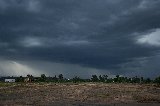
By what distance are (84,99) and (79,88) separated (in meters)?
11.2

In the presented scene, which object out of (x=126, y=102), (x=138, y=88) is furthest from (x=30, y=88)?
(x=126, y=102)

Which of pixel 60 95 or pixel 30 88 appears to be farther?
pixel 30 88

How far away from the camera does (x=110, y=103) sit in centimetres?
4344

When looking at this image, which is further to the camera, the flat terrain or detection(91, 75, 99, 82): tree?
detection(91, 75, 99, 82): tree

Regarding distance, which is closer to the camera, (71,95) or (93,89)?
(71,95)

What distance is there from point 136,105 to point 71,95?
44.5ft

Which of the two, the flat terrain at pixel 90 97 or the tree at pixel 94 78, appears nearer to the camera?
the flat terrain at pixel 90 97

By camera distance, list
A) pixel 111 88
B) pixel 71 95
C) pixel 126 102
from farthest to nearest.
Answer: pixel 111 88 < pixel 71 95 < pixel 126 102

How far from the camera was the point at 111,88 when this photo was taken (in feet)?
187

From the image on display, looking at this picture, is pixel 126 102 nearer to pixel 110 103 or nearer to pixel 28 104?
pixel 110 103

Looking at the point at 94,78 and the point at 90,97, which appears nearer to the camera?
the point at 90,97

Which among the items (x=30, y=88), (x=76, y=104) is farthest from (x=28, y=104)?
(x=30, y=88)

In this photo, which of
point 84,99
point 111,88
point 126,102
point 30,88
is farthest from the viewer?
point 30,88

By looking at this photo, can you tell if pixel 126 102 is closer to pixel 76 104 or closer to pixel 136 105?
pixel 136 105
